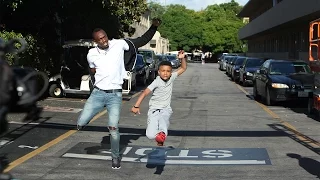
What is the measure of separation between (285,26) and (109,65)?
29.6 m

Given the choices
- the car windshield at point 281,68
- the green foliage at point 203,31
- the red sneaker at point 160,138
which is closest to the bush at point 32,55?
the car windshield at point 281,68

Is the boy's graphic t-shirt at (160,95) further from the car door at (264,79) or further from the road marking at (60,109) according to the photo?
the car door at (264,79)

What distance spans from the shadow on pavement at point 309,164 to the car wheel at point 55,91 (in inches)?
451

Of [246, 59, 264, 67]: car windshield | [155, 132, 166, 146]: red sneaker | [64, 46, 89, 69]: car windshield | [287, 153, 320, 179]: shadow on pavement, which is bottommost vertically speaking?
[287, 153, 320, 179]: shadow on pavement

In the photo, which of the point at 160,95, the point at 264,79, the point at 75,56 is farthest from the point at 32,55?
the point at 160,95

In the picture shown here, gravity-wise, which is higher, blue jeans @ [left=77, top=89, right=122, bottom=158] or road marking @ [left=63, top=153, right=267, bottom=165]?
blue jeans @ [left=77, top=89, right=122, bottom=158]

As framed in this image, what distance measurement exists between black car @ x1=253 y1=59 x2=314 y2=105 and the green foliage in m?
71.9

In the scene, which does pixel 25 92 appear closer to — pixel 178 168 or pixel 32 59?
pixel 178 168

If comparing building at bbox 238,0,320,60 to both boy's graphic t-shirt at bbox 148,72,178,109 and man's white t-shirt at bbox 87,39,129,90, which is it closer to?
boy's graphic t-shirt at bbox 148,72,178,109

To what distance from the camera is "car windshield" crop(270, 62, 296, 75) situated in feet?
58.7

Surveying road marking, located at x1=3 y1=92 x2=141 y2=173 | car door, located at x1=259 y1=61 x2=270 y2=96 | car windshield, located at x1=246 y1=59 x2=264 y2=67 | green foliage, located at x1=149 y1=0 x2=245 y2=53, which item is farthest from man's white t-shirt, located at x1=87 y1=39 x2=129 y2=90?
green foliage, located at x1=149 y1=0 x2=245 y2=53

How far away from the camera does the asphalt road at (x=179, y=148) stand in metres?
7.48

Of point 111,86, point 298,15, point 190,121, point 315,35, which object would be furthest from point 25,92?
point 298,15

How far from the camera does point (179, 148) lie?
9359 mm
